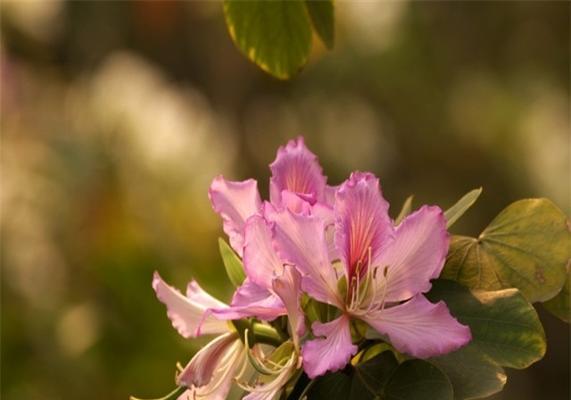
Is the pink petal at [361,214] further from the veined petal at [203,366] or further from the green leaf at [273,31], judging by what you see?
the green leaf at [273,31]

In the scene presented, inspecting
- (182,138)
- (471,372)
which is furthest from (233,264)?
(182,138)

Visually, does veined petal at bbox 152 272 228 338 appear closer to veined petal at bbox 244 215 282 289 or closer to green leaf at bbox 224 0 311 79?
veined petal at bbox 244 215 282 289

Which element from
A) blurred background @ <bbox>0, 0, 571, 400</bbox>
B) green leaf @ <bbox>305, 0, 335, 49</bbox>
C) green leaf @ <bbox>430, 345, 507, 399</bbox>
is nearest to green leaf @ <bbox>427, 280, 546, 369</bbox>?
green leaf @ <bbox>430, 345, 507, 399</bbox>

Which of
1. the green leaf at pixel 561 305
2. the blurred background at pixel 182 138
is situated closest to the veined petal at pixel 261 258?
the green leaf at pixel 561 305

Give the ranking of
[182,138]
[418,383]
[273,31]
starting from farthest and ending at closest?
[182,138], [273,31], [418,383]

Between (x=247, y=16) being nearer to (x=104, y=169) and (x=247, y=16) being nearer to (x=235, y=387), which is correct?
(x=235, y=387)

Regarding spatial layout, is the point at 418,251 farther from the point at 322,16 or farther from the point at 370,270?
the point at 322,16
